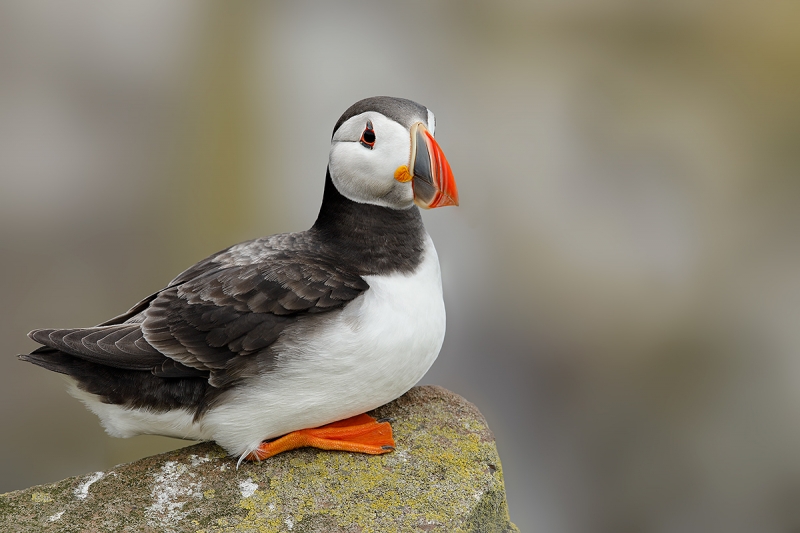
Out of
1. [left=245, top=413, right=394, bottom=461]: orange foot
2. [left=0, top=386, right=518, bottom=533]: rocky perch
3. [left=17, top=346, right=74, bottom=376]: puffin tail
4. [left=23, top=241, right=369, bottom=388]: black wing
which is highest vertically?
[left=23, top=241, right=369, bottom=388]: black wing

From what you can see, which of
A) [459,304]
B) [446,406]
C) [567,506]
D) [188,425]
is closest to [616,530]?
[567,506]

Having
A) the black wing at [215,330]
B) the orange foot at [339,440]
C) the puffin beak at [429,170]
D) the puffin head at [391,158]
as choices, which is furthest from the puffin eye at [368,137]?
the orange foot at [339,440]

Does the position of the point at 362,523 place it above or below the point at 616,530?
above

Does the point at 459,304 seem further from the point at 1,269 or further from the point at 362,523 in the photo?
the point at 1,269

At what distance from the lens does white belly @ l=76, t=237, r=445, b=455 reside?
2824 millimetres

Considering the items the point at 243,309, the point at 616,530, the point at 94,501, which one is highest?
the point at 243,309

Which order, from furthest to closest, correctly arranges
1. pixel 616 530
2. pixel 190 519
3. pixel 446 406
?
pixel 616 530 → pixel 446 406 → pixel 190 519

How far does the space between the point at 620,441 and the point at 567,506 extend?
503 mm

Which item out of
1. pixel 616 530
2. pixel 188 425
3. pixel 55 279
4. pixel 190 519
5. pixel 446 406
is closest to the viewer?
pixel 190 519

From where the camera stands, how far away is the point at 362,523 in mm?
2707

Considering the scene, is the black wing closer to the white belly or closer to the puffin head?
the white belly

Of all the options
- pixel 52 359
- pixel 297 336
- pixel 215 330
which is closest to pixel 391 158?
pixel 297 336

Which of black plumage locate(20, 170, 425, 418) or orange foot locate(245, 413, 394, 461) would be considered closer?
black plumage locate(20, 170, 425, 418)

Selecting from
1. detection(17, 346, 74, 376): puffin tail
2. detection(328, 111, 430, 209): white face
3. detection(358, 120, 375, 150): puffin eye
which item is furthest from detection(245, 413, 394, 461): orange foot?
detection(358, 120, 375, 150): puffin eye
